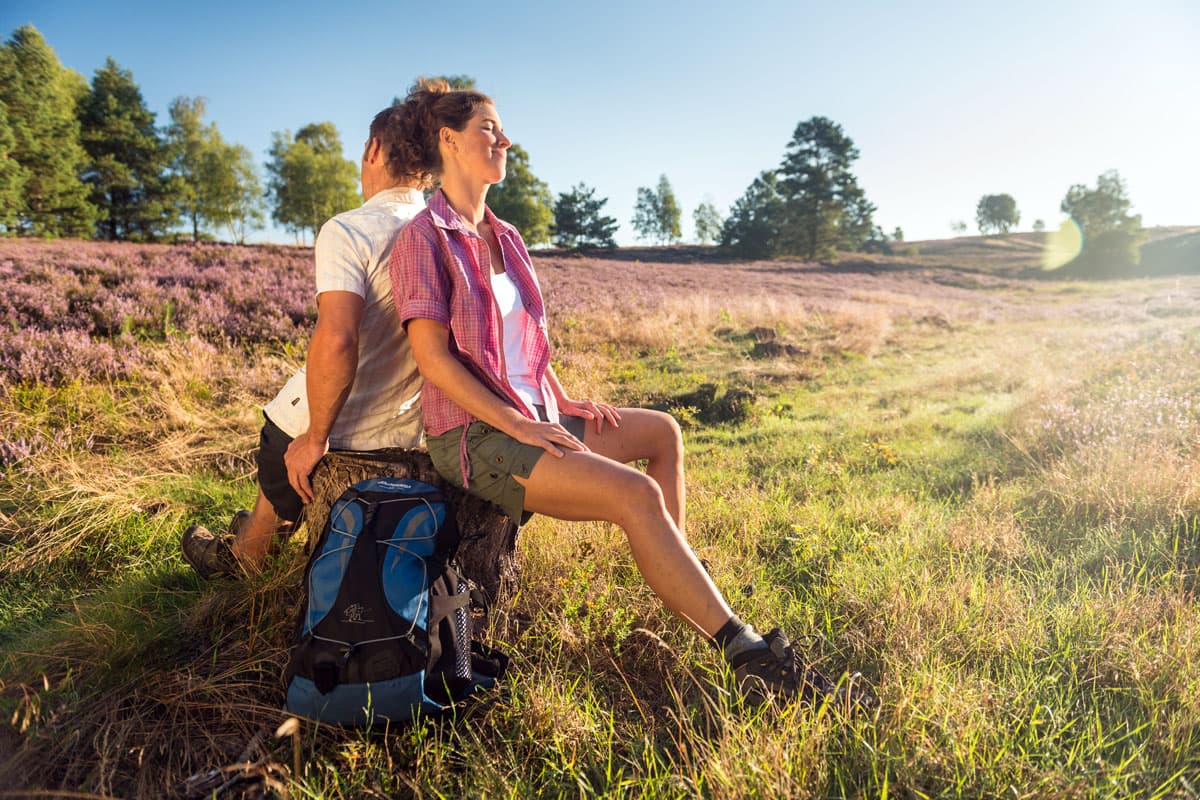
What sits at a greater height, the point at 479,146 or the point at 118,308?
the point at 479,146

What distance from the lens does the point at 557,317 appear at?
33.2ft

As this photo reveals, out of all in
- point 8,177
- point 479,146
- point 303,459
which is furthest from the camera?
point 8,177

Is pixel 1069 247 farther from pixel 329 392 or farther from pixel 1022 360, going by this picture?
pixel 329 392

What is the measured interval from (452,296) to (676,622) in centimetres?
156

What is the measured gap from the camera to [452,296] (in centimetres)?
225

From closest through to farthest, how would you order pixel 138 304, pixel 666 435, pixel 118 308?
1. pixel 666 435
2. pixel 118 308
3. pixel 138 304

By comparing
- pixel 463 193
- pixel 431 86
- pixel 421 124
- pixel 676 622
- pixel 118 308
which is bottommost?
pixel 676 622

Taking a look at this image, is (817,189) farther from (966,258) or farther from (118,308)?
(118,308)

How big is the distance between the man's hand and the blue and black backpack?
0.34 meters

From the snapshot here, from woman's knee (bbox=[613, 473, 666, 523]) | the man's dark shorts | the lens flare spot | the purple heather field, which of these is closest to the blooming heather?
the purple heather field

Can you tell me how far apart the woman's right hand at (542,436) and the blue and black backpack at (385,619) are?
35cm

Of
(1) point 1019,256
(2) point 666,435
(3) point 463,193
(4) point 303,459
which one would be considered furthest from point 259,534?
(1) point 1019,256

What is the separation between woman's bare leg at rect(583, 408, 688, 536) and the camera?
270 centimetres

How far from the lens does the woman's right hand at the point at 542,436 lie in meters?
2.12
